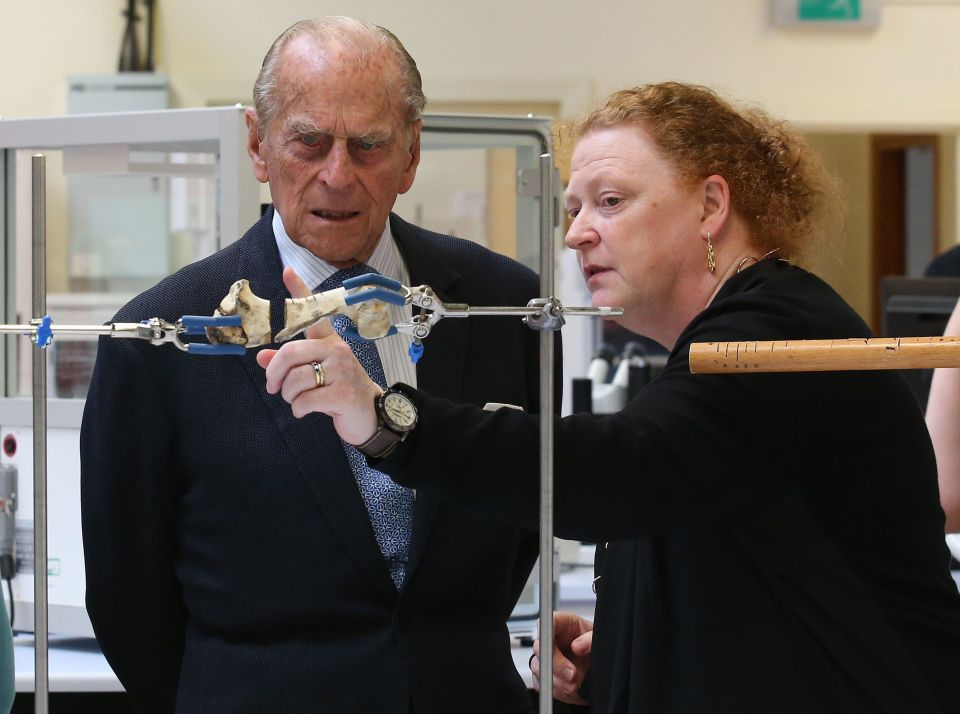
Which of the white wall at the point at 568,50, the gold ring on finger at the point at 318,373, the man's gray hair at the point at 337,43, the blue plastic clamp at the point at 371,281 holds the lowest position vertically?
the gold ring on finger at the point at 318,373

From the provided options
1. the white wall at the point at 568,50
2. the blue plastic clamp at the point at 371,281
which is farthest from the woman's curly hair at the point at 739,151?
the white wall at the point at 568,50

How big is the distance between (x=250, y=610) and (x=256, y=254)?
0.38 m

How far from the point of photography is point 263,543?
122 cm

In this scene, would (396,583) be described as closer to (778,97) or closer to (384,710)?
(384,710)

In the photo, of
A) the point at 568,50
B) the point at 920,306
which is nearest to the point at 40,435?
the point at 920,306

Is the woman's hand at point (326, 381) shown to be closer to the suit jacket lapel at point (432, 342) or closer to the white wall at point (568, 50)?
the suit jacket lapel at point (432, 342)

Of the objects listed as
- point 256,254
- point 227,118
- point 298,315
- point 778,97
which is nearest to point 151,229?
point 778,97

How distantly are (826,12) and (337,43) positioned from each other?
4293mm

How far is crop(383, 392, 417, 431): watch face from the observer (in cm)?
85

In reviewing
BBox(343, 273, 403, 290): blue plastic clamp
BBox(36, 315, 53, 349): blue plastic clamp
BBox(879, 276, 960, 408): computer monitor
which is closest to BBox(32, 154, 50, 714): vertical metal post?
BBox(36, 315, 53, 349): blue plastic clamp

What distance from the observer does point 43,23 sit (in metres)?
4.85

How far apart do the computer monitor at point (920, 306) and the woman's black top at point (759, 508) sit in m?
1.66

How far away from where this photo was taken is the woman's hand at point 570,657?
126 cm

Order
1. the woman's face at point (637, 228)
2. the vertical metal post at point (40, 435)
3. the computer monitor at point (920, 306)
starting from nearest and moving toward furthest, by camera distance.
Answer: the vertical metal post at point (40, 435) < the woman's face at point (637, 228) < the computer monitor at point (920, 306)
